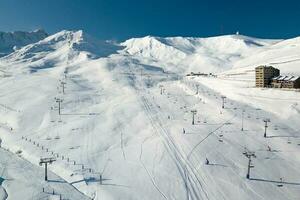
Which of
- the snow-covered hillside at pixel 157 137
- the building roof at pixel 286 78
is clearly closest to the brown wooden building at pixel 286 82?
the building roof at pixel 286 78

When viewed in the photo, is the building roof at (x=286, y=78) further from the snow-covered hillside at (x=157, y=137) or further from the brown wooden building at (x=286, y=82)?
the snow-covered hillside at (x=157, y=137)

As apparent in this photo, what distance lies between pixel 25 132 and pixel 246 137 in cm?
3936

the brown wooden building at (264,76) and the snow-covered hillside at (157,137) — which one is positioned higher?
the brown wooden building at (264,76)

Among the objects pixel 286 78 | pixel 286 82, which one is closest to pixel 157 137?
pixel 286 82

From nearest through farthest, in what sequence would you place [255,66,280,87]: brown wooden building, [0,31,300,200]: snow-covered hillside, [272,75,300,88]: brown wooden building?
[0,31,300,200]: snow-covered hillside < [272,75,300,88]: brown wooden building < [255,66,280,87]: brown wooden building

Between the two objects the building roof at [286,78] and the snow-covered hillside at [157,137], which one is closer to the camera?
the snow-covered hillside at [157,137]

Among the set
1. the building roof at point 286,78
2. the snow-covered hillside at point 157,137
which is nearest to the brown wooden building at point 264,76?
the building roof at point 286,78

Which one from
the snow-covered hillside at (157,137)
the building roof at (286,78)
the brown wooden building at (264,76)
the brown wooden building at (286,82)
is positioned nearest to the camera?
the snow-covered hillside at (157,137)

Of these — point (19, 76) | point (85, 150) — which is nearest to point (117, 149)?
point (85, 150)

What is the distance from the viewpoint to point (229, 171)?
48000 mm

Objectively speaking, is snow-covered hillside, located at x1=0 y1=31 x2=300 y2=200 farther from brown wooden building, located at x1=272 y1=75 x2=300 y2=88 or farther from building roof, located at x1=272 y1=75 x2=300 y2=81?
building roof, located at x1=272 y1=75 x2=300 y2=81

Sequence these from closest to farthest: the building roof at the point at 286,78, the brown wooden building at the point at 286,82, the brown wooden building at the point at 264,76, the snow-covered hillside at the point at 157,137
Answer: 1. the snow-covered hillside at the point at 157,137
2. the brown wooden building at the point at 286,82
3. the building roof at the point at 286,78
4. the brown wooden building at the point at 264,76

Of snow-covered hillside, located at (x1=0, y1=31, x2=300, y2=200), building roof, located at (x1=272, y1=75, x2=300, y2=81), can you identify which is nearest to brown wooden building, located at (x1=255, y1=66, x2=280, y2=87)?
building roof, located at (x1=272, y1=75, x2=300, y2=81)

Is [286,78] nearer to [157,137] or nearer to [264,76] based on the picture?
[264,76]
